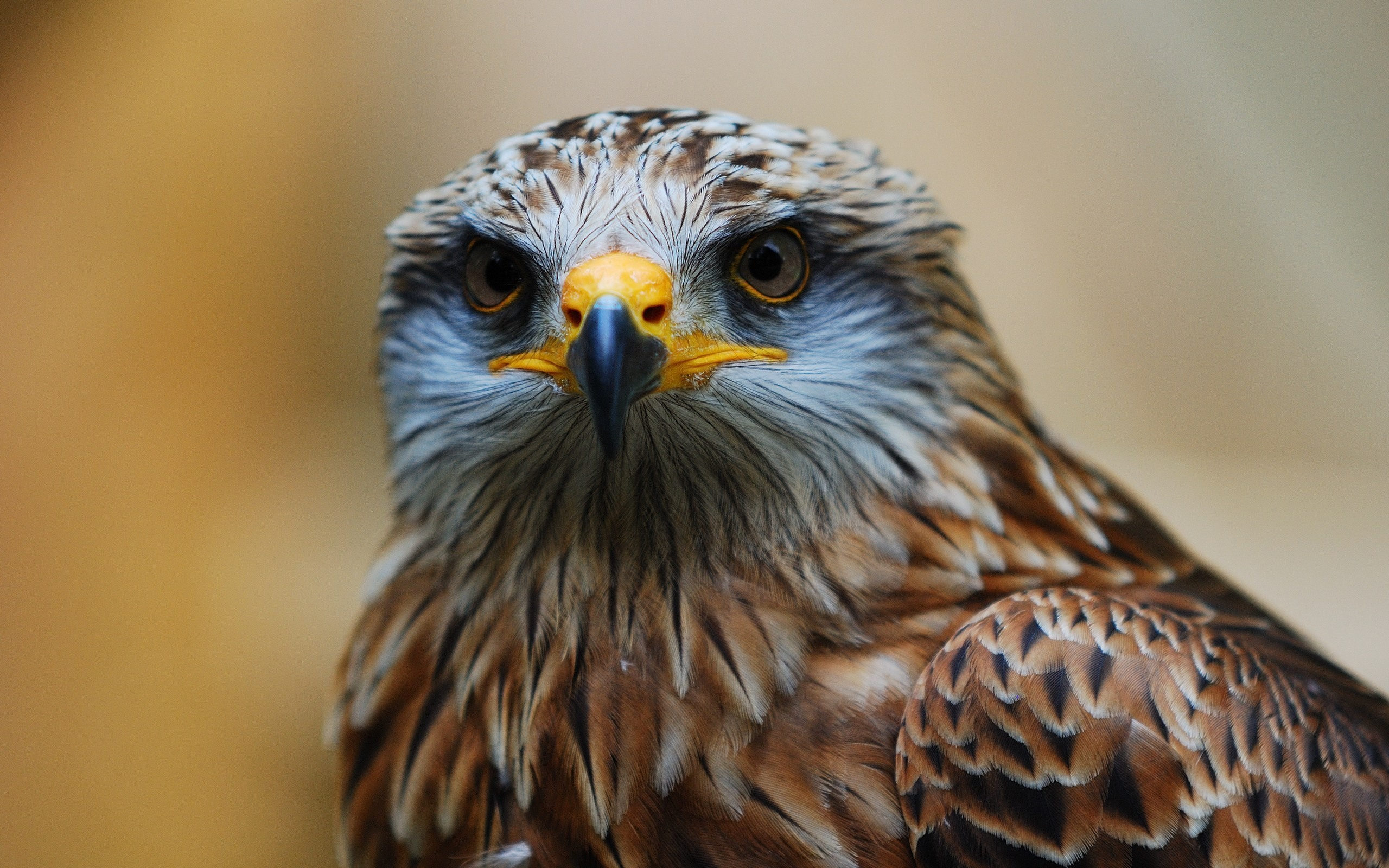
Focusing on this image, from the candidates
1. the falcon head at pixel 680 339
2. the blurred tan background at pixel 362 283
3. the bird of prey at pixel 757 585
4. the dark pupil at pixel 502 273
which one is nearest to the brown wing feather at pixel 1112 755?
the bird of prey at pixel 757 585

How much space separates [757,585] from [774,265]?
34 centimetres

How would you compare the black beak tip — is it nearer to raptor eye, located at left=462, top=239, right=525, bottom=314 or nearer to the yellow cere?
the yellow cere

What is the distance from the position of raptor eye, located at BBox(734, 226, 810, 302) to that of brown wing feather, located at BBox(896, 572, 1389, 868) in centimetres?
40

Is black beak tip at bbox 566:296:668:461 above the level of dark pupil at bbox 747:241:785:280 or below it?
below

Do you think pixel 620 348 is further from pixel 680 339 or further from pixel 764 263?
pixel 764 263

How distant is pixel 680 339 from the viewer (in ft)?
3.26

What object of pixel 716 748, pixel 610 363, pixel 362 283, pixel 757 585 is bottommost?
pixel 716 748

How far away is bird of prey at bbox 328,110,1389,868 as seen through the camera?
3.08 feet

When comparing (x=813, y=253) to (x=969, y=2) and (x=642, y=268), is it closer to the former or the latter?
(x=642, y=268)

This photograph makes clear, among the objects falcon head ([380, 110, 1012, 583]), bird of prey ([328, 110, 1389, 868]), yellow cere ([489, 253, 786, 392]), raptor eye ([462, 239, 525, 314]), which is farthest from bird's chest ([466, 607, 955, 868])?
raptor eye ([462, 239, 525, 314])

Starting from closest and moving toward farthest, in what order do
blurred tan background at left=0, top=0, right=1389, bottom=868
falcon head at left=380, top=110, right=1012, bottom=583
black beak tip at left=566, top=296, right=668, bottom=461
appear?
black beak tip at left=566, top=296, right=668, bottom=461 → falcon head at left=380, top=110, right=1012, bottom=583 → blurred tan background at left=0, top=0, right=1389, bottom=868

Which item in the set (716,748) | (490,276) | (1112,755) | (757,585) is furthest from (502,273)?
(1112,755)

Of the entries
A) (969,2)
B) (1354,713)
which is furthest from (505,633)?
(969,2)

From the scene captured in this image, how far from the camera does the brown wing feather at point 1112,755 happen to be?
91 cm
